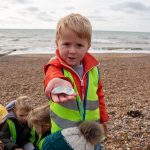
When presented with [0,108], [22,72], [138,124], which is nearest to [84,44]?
[0,108]

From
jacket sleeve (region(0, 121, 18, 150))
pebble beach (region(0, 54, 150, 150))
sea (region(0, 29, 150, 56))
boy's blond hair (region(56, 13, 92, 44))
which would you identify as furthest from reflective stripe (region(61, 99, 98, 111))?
sea (region(0, 29, 150, 56))

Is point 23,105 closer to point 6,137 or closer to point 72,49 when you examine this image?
point 6,137

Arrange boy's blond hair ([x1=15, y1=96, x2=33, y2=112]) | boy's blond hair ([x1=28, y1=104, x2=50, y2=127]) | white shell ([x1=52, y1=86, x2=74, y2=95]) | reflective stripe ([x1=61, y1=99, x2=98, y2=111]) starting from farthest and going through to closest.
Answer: boy's blond hair ([x1=15, y1=96, x2=33, y2=112])
boy's blond hair ([x1=28, y1=104, x2=50, y2=127])
reflective stripe ([x1=61, y1=99, x2=98, y2=111])
white shell ([x1=52, y1=86, x2=74, y2=95])

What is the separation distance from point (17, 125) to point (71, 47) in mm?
1965

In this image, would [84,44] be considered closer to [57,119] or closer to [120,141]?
[57,119]

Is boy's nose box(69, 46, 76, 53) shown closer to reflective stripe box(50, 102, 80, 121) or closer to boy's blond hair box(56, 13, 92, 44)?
boy's blond hair box(56, 13, 92, 44)

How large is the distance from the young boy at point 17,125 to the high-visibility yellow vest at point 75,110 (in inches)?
63.4

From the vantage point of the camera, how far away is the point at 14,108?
13.8ft

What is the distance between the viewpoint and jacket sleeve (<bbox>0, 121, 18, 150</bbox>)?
3658 mm

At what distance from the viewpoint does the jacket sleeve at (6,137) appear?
12.0 ft

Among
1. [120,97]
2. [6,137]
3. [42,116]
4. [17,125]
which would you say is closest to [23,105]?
[17,125]

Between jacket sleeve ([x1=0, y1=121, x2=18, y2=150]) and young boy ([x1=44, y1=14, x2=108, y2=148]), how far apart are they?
1409mm

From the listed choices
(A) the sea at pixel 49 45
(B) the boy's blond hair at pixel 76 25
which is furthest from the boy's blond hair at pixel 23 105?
(A) the sea at pixel 49 45

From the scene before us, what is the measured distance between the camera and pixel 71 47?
2.35 metres
